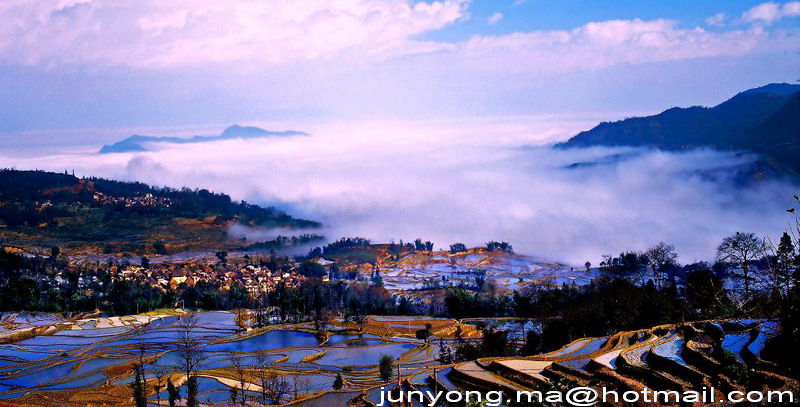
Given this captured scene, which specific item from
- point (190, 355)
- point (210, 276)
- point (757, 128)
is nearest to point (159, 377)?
point (190, 355)

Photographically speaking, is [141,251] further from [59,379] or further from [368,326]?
[59,379]

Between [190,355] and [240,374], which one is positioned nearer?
[240,374]

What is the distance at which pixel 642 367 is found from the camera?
19641 millimetres

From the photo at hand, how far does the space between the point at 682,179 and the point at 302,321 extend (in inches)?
5183

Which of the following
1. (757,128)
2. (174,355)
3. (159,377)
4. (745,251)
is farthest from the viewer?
(757,128)

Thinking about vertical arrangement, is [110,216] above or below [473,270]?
above

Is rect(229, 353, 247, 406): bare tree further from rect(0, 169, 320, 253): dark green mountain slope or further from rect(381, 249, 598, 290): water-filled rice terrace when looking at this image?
rect(0, 169, 320, 253): dark green mountain slope

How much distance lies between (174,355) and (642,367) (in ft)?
101

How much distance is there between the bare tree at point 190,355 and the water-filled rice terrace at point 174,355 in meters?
0.42

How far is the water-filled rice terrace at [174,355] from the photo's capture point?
30.4 m

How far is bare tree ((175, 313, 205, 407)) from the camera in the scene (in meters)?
25.2

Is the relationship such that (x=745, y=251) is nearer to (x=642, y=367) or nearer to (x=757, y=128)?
(x=642, y=367)

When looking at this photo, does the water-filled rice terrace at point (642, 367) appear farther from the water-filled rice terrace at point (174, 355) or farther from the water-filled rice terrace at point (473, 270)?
the water-filled rice terrace at point (473, 270)

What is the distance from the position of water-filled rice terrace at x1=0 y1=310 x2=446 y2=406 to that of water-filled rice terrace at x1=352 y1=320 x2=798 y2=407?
4.47 metres
